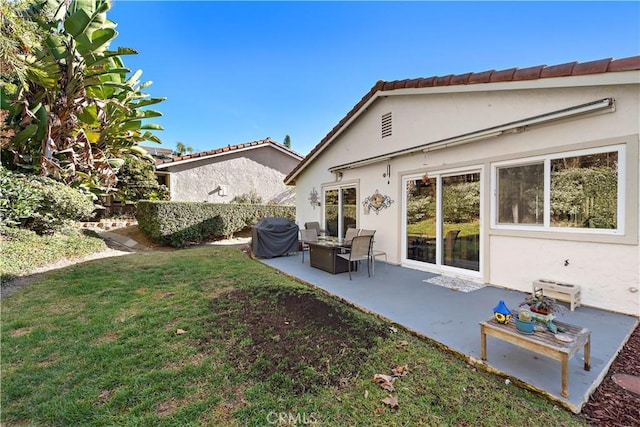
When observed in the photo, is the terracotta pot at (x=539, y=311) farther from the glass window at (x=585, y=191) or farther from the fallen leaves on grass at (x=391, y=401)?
the glass window at (x=585, y=191)

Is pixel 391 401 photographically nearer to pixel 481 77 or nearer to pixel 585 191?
pixel 585 191

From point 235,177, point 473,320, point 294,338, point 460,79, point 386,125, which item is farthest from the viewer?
point 235,177

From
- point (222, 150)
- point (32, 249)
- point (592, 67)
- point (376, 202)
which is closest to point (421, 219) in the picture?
point (376, 202)

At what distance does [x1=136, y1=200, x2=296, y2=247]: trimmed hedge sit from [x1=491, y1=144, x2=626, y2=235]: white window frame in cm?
1252

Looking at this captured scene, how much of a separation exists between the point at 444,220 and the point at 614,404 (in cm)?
488

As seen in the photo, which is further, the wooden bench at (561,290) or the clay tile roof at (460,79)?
the clay tile roof at (460,79)

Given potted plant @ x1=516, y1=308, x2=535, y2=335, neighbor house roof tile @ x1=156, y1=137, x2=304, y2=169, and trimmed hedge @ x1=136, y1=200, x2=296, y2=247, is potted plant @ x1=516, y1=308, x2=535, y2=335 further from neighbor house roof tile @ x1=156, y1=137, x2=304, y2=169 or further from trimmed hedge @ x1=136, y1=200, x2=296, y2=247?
neighbor house roof tile @ x1=156, y1=137, x2=304, y2=169

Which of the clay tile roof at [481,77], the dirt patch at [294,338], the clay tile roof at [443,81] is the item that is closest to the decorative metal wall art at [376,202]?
the clay tile roof at [443,81]

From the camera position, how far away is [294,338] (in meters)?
3.82

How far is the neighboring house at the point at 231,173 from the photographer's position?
17.0 m

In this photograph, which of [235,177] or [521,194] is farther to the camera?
[235,177]

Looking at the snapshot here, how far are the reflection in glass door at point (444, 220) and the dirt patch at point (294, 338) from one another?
3713mm

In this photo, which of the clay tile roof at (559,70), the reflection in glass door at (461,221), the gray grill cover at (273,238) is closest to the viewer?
the clay tile roof at (559,70)

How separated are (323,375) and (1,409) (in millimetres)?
3046
